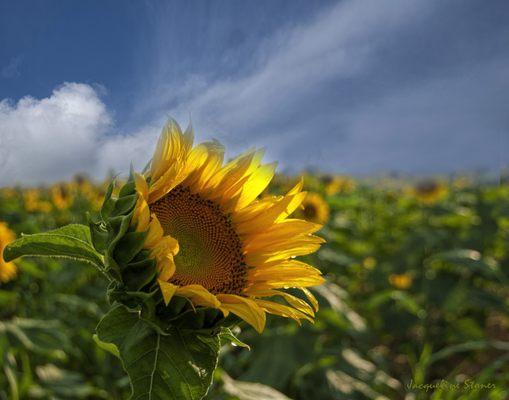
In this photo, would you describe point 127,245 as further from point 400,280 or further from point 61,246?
point 400,280

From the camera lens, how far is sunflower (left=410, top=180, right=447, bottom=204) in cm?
666

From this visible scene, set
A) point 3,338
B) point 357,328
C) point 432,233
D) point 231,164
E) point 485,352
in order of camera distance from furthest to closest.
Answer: point 432,233 < point 485,352 < point 357,328 < point 3,338 < point 231,164

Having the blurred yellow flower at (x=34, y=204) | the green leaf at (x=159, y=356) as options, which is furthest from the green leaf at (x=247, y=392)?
the blurred yellow flower at (x=34, y=204)

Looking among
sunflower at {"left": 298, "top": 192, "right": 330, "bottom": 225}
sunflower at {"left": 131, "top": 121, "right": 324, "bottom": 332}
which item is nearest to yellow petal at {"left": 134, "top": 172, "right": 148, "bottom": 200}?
sunflower at {"left": 131, "top": 121, "right": 324, "bottom": 332}

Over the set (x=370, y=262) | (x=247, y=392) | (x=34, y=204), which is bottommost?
(x=247, y=392)

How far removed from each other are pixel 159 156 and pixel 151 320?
25cm

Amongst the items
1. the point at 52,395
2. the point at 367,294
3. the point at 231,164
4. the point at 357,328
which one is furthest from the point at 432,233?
the point at 231,164

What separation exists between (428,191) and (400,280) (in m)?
2.06

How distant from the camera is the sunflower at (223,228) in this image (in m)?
0.84

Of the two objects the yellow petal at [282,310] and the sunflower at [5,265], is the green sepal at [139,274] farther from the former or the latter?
the sunflower at [5,265]

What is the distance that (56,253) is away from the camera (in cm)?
84

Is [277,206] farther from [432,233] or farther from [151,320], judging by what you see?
[432,233]

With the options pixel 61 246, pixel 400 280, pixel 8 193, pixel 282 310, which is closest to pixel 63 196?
pixel 8 193

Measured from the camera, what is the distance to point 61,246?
2.75 feet
